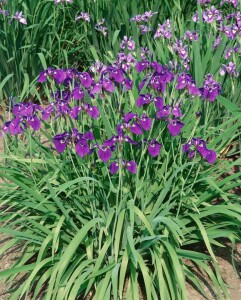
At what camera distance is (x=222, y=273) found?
261 centimetres

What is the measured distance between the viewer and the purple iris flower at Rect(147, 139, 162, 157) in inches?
85.9

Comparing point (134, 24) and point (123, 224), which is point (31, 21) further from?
point (123, 224)

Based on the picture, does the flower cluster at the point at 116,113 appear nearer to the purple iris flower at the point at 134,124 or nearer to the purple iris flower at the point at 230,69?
the purple iris flower at the point at 134,124

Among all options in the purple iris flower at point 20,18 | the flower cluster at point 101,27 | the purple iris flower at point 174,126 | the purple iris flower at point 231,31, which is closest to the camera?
the purple iris flower at point 174,126

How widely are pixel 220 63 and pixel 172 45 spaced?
1.01 feet

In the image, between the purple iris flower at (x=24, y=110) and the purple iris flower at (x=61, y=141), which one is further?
the purple iris flower at (x=24, y=110)

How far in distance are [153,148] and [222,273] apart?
32.2 inches

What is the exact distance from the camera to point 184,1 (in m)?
4.38

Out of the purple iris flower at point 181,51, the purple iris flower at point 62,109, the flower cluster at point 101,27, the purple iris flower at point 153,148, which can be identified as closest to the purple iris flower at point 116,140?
the purple iris flower at point 153,148

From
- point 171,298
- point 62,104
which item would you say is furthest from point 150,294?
point 62,104

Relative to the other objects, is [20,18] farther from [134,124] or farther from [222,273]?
[222,273]

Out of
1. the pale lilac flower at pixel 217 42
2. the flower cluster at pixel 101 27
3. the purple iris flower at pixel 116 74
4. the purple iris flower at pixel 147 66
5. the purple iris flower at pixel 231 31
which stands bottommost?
the flower cluster at pixel 101 27

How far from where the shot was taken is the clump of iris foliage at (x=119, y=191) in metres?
2.23

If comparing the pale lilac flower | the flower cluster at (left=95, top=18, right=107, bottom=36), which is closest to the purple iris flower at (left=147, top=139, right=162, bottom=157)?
the pale lilac flower
